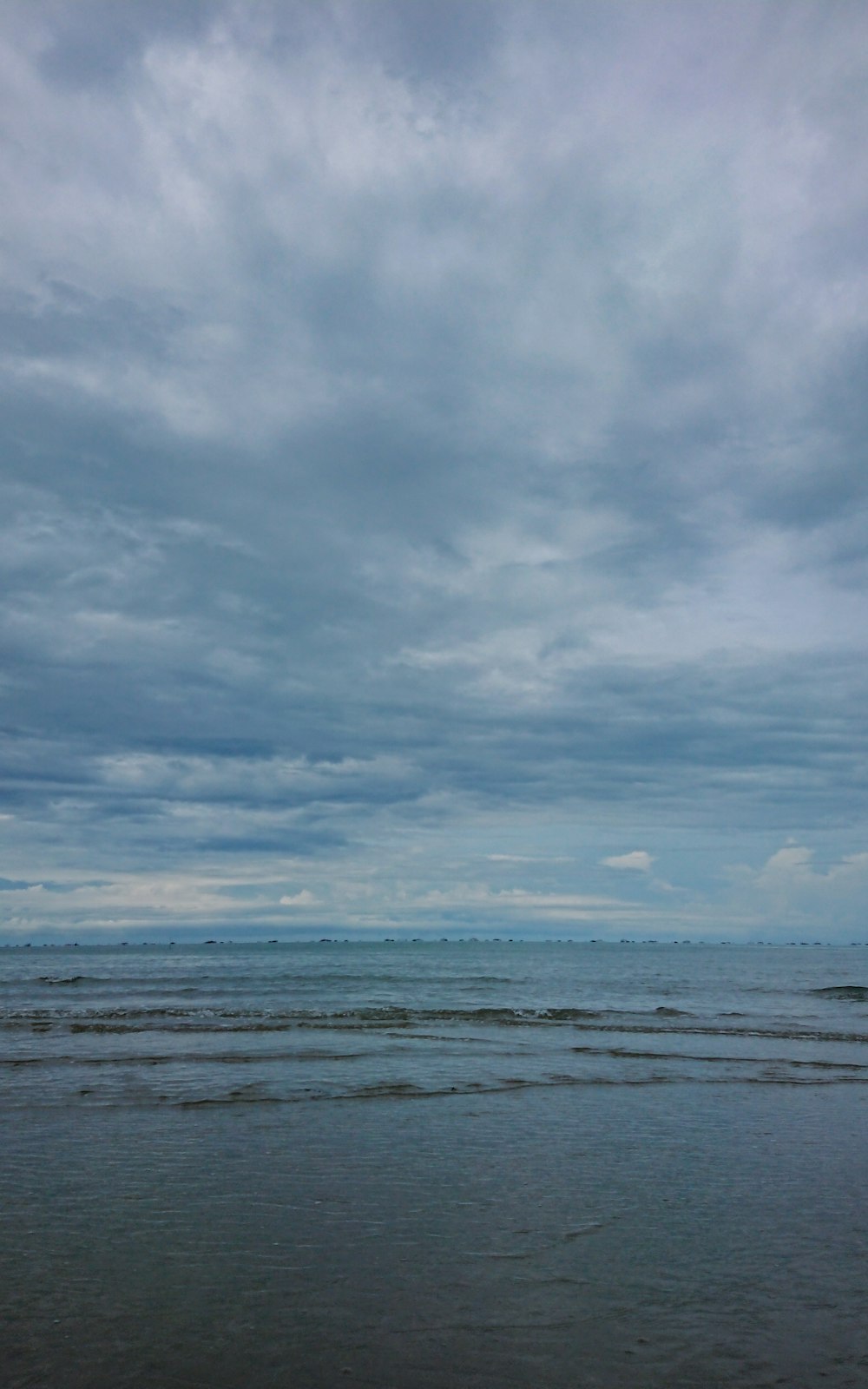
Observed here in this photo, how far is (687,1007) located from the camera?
4753 cm

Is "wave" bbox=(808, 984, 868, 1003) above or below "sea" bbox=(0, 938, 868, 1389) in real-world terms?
below

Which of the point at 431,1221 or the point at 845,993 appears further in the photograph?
the point at 845,993

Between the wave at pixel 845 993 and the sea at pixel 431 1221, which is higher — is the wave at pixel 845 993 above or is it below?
below

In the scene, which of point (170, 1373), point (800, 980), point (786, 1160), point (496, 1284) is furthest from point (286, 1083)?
point (800, 980)

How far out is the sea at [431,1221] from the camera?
7.16 meters

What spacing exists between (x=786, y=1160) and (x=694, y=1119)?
3.26 metres

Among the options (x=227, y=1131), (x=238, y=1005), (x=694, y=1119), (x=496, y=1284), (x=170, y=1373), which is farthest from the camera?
(x=238, y=1005)

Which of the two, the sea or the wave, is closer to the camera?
the sea

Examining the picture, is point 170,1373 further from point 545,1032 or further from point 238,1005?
point 238,1005

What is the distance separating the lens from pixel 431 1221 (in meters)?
10.6

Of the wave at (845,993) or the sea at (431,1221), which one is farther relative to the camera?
the wave at (845,993)

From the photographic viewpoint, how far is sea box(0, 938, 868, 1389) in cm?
716

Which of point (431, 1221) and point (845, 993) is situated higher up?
point (431, 1221)

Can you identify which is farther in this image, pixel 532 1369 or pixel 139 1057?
pixel 139 1057
